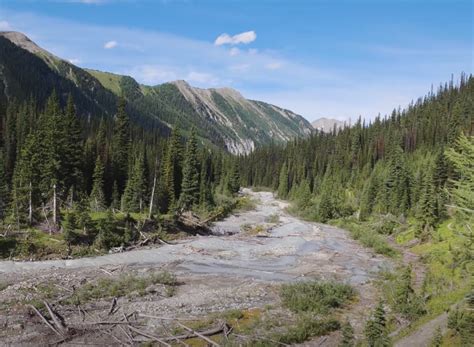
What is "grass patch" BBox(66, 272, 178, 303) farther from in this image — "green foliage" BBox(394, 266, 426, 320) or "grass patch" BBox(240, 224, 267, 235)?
"grass patch" BBox(240, 224, 267, 235)

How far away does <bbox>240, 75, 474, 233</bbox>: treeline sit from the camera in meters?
76.4

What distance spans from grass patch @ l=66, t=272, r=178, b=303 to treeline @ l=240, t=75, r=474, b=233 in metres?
37.8

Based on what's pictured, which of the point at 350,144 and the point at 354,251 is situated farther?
the point at 350,144

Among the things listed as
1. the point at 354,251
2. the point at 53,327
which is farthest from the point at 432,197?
the point at 53,327

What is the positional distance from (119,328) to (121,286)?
299 inches

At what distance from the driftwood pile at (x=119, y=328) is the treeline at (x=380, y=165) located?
1647 inches

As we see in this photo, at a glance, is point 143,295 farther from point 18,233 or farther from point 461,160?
point 461,160

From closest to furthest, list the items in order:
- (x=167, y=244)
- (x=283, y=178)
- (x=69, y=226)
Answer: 1. (x=69, y=226)
2. (x=167, y=244)
3. (x=283, y=178)

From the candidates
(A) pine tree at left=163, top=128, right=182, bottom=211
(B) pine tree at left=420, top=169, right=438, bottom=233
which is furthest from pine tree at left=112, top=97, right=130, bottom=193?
(B) pine tree at left=420, top=169, right=438, bottom=233

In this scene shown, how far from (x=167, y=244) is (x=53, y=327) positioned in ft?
83.9

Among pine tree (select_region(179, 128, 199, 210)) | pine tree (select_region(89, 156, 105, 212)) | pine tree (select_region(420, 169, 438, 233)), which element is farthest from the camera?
pine tree (select_region(179, 128, 199, 210))

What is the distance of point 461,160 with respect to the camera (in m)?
17.9

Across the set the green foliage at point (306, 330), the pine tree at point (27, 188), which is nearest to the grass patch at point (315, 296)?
the green foliage at point (306, 330)

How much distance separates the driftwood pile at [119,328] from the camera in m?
21.2
